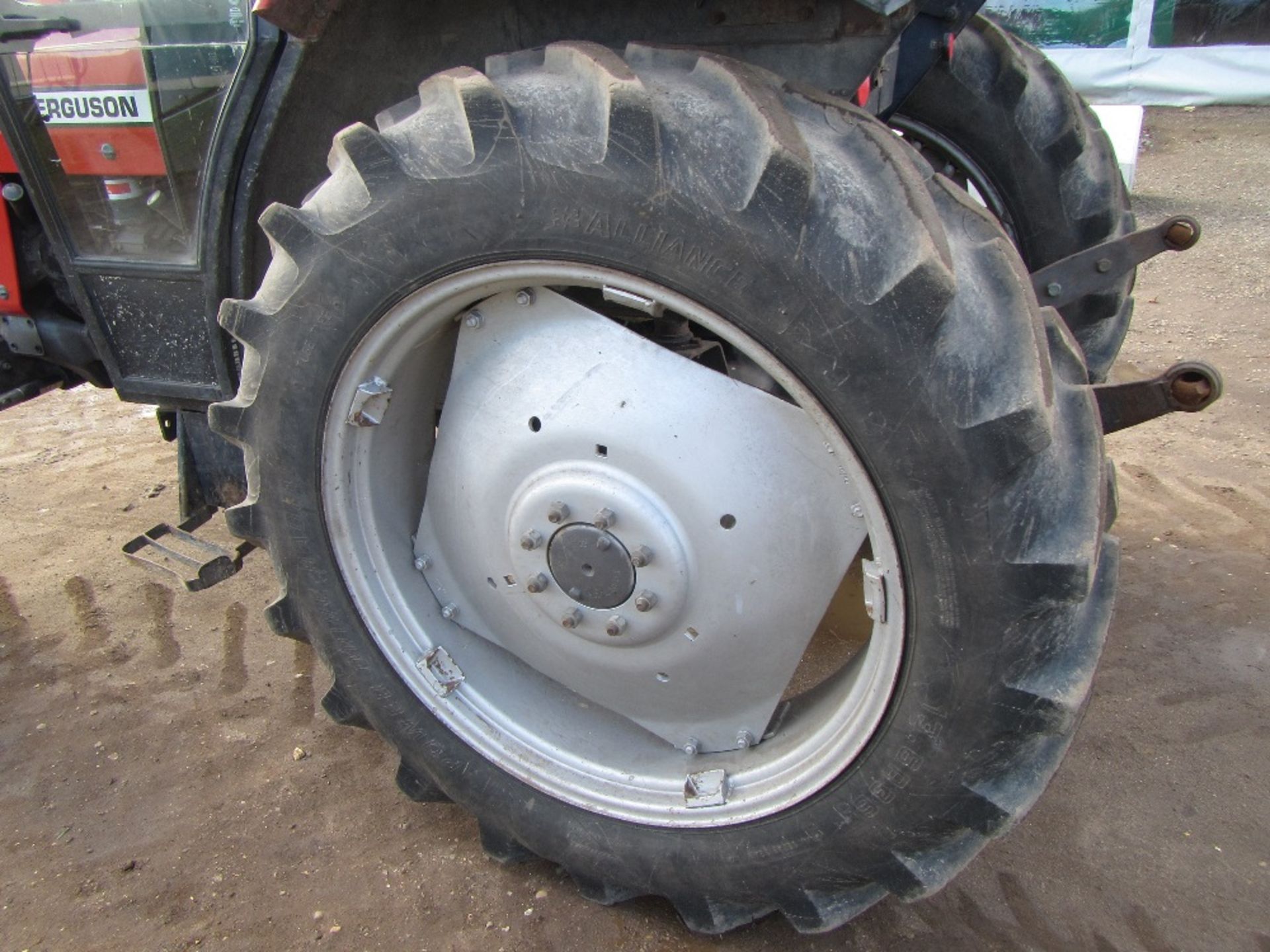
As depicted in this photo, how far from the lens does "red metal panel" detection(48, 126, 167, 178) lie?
226 centimetres

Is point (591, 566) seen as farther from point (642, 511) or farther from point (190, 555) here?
point (190, 555)

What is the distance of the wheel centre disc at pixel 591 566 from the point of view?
1.71 meters

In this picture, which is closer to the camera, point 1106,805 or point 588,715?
point 588,715

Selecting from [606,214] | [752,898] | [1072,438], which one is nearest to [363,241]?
[606,214]

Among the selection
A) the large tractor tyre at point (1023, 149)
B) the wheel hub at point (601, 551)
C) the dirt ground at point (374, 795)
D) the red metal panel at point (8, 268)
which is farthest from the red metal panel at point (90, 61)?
the large tractor tyre at point (1023, 149)

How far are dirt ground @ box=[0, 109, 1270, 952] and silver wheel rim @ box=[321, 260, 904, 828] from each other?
318 mm

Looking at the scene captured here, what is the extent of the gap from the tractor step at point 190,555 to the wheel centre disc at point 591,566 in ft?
3.70

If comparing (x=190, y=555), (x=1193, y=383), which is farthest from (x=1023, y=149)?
(x=190, y=555)

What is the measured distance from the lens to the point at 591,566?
5.70ft

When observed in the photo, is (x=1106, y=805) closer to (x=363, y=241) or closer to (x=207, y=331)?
(x=363, y=241)

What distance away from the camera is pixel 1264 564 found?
10.3 feet

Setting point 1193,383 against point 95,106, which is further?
point 95,106

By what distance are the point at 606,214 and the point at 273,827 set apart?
5.19 feet

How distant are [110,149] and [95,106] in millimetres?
90
